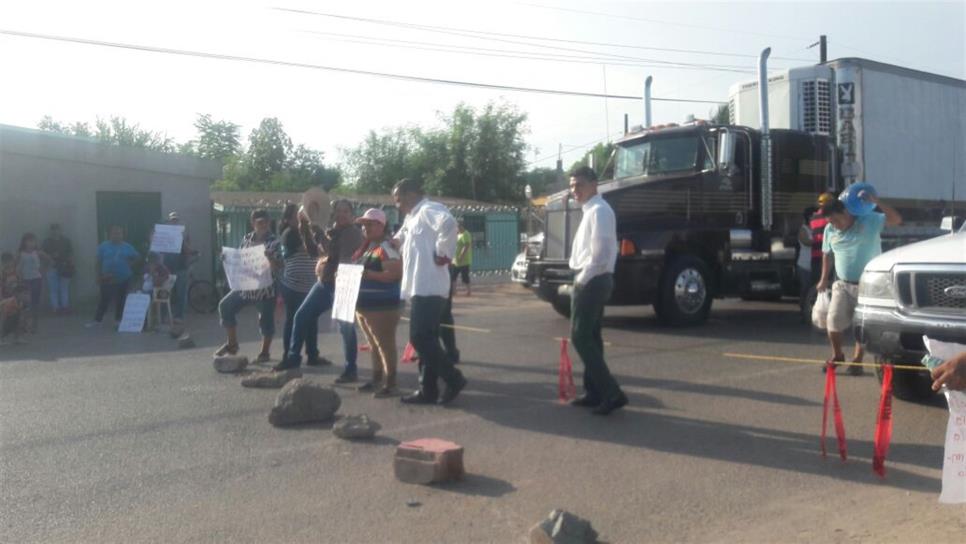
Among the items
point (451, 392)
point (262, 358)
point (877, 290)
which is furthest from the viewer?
point (262, 358)

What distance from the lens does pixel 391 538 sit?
482cm

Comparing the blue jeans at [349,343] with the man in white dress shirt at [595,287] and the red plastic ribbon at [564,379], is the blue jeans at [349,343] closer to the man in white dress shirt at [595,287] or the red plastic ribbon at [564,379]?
the red plastic ribbon at [564,379]

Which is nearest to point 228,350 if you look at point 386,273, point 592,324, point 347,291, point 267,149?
point 347,291

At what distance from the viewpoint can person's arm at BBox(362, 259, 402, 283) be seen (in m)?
8.14

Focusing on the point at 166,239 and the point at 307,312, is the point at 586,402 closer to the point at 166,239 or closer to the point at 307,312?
the point at 307,312

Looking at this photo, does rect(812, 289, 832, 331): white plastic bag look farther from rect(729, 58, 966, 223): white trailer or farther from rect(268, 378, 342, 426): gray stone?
rect(729, 58, 966, 223): white trailer

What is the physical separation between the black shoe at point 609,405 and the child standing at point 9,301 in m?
8.58

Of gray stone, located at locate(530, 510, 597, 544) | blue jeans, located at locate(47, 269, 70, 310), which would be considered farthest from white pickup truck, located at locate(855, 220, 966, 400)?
blue jeans, located at locate(47, 269, 70, 310)

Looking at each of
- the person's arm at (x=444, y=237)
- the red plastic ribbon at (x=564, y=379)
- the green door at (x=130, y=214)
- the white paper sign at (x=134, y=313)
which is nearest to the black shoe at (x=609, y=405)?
the red plastic ribbon at (x=564, y=379)

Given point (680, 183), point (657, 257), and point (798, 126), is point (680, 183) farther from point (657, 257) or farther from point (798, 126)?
point (798, 126)

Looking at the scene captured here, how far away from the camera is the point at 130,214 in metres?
18.3

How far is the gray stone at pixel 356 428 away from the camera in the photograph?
666 centimetres

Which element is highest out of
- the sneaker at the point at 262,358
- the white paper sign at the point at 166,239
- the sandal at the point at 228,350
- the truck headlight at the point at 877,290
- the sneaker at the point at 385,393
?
the white paper sign at the point at 166,239

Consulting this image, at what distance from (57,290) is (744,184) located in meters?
11.8
